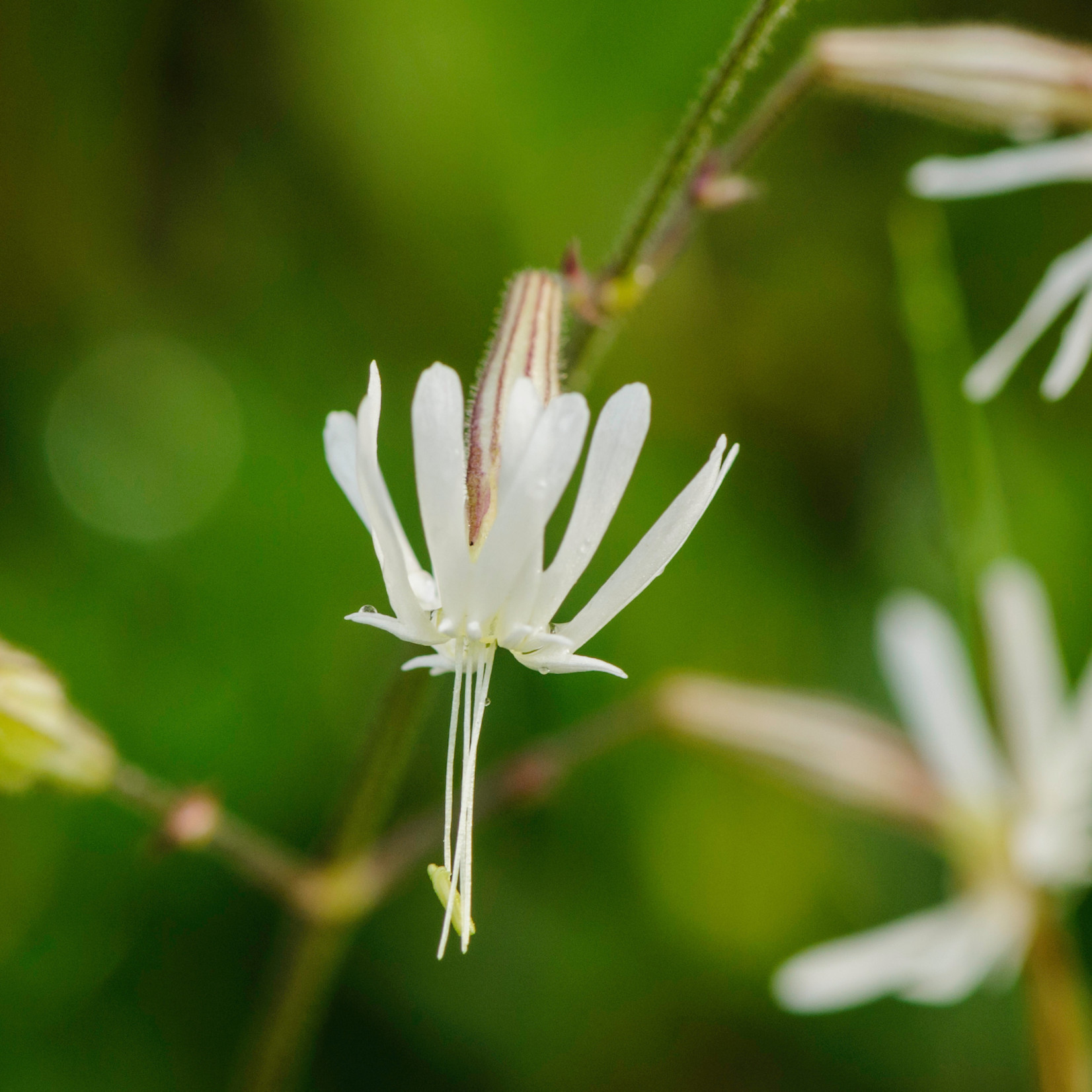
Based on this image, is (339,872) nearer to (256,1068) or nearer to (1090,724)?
(256,1068)

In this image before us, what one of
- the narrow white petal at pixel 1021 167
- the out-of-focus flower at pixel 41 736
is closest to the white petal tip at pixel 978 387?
the narrow white petal at pixel 1021 167

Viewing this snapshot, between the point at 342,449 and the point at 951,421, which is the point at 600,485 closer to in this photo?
the point at 342,449

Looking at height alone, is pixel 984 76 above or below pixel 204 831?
above

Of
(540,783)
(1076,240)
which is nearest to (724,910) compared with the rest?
(540,783)

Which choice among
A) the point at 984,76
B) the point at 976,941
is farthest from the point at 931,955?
the point at 984,76

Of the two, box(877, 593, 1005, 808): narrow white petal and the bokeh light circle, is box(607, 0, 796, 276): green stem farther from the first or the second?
the bokeh light circle
